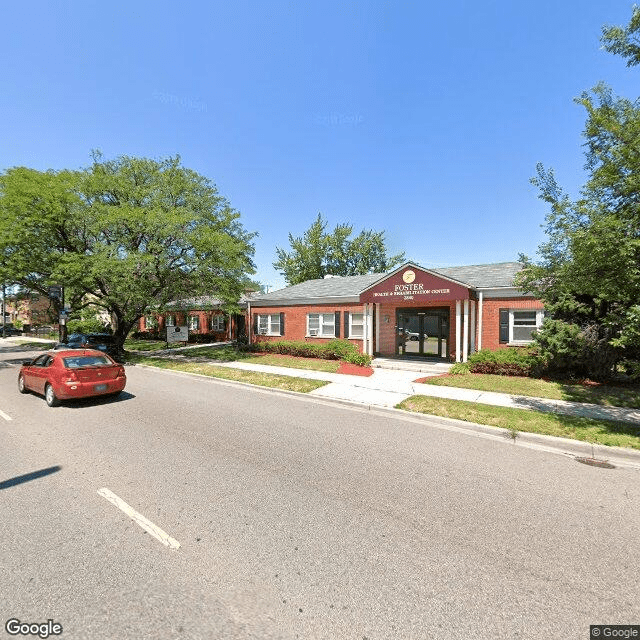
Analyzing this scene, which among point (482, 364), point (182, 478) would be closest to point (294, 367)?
point (482, 364)

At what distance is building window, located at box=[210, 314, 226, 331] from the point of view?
31.4 metres

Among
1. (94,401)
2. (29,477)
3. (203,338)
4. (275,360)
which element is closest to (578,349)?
(275,360)

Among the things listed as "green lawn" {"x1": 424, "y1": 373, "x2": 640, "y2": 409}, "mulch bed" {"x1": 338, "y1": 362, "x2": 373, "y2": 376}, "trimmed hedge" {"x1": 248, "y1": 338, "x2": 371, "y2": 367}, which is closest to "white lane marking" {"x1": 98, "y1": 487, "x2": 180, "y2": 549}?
"green lawn" {"x1": 424, "y1": 373, "x2": 640, "y2": 409}

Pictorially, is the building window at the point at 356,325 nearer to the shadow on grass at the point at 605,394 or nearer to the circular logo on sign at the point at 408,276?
the circular logo on sign at the point at 408,276

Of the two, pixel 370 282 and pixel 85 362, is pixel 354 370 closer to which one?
pixel 370 282

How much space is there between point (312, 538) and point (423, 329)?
15490mm

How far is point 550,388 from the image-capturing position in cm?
1112

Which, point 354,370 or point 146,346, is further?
point 146,346

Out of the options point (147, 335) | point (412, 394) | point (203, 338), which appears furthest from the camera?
point (147, 335)

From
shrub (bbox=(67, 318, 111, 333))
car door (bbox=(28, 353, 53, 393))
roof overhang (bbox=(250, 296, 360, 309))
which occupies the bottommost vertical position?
car door (bbox=(28, 353, 53, 393))

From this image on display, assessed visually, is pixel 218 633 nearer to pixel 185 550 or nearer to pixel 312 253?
→ pixel 185 550

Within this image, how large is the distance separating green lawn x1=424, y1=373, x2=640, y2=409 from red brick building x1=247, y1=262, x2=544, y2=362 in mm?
2624

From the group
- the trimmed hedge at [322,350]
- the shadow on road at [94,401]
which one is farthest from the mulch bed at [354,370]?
the shadow on road at [94,401]

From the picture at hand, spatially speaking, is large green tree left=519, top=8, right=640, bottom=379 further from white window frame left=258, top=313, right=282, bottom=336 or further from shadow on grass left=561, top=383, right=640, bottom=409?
white window frame left=258, top=313, right=282, bottom=336
